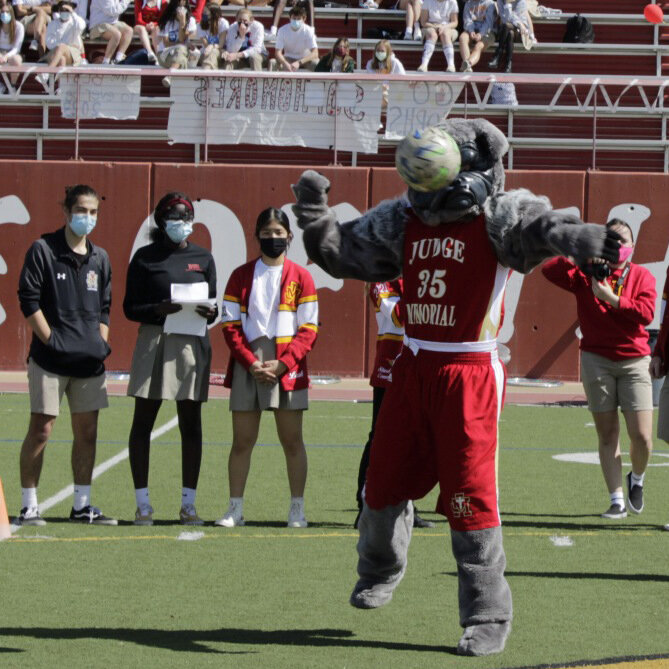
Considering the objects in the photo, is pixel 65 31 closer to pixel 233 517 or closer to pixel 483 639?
pixel 233 517

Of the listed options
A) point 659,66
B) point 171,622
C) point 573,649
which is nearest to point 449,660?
point 573,649

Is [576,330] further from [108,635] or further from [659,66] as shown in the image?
[108,635]

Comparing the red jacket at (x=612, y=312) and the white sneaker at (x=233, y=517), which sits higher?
the red jacket at (x=612, y=312)

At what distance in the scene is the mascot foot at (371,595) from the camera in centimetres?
627

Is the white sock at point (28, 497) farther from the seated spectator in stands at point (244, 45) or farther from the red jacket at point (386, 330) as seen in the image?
the seated spectator in stands at point (244, 45)

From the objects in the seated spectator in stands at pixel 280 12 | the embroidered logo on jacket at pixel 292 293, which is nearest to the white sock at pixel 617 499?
the embroidered logo on jacket at pixel 292 293

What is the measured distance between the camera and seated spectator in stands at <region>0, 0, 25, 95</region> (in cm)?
2198

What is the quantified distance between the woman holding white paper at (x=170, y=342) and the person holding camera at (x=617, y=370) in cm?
230

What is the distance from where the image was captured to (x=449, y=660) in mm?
5707

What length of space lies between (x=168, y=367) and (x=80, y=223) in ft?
3.40

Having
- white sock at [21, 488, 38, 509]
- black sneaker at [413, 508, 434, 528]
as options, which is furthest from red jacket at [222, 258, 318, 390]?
white sock at [21, 488, 38, 509]

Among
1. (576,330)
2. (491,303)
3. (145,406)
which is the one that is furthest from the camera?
(576,330)

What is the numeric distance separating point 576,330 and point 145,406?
1016cm

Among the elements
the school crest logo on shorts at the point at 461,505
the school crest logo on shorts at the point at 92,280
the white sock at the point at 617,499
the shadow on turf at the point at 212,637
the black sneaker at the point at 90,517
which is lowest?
the black sneaker at the point at 90,517
